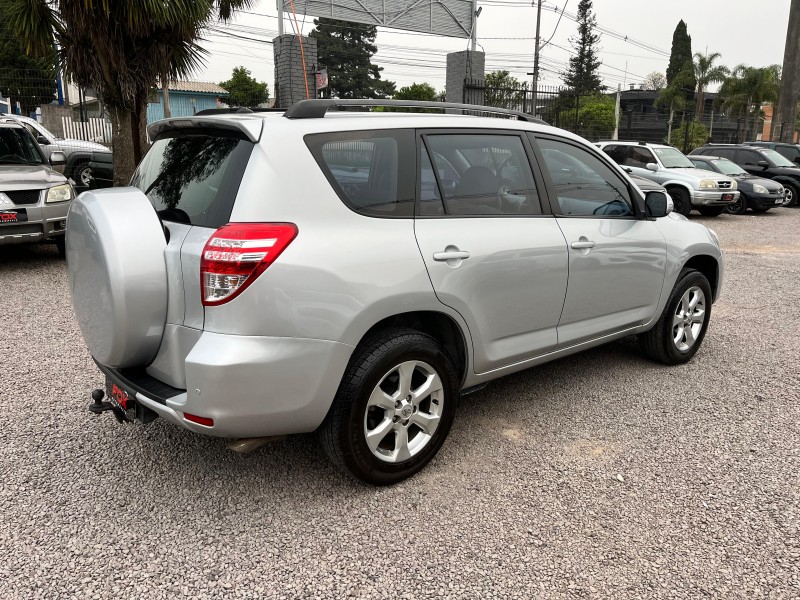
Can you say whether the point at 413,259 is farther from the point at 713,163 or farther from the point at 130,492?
the point at 713,163

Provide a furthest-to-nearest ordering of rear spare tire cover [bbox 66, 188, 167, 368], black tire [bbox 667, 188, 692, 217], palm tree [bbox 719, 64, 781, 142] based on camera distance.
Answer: palm tree [bbox 719, 64, 781, 142], black tire [bbox 667, 188, 692, 217], rear spare tire cover [bbox 66, 188, 167, 368]

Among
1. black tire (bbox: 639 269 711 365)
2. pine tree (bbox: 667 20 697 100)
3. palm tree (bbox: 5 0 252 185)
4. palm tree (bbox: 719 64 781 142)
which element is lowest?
black tire (bbox: 639 269 711 365)

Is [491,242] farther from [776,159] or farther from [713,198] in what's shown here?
[776,159]

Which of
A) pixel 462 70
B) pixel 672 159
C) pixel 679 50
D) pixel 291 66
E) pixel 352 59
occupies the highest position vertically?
pixel 679 50

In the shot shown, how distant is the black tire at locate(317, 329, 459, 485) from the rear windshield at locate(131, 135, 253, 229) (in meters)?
0.83

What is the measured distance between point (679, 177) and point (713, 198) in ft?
2.71

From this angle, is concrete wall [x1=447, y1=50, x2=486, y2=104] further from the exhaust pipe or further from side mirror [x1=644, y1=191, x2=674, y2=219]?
the exhaust pipe

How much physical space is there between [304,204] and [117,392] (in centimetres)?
128

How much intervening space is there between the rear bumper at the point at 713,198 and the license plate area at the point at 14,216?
1230 centimetres

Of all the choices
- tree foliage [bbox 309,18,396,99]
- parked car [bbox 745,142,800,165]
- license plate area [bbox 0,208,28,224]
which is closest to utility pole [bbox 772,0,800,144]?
parked car [bbox 745,142,800,165]

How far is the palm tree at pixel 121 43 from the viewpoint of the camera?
8.37 meters

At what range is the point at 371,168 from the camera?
2.92 meters

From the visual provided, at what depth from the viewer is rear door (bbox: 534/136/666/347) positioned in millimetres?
3660

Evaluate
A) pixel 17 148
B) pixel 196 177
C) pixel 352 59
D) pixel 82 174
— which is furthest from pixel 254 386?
pixel 352 59
